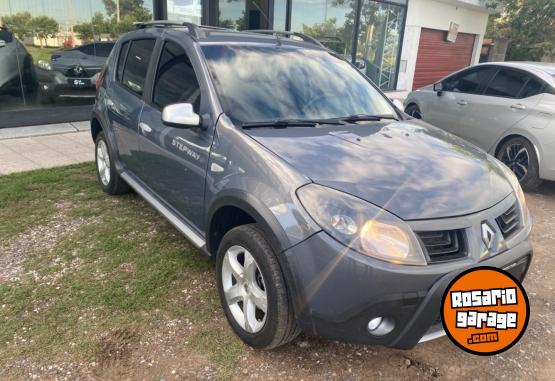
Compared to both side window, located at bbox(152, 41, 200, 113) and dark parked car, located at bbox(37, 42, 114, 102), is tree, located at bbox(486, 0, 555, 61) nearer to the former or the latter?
dark parked car, located at bbox(37, 42, 114, 102)

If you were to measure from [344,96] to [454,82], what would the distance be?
4309 mm

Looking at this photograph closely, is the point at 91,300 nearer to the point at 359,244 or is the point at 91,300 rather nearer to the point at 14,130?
the point at 359,244

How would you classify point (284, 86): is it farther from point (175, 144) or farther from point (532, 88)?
point (532, 88)

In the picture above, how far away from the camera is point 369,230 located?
6.73ft

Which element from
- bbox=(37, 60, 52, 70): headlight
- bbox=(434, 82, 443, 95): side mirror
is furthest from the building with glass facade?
bbox=(434, 82, 443, 95): side mirror

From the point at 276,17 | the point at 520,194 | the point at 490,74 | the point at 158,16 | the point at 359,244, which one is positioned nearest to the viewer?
the point at 359,244

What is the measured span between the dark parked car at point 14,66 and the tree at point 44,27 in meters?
0.34

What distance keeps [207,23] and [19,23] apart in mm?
3951

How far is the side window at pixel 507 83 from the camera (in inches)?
233

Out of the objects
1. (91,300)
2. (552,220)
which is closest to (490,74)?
(552,220)

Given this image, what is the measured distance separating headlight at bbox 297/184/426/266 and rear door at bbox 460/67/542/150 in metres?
4.53

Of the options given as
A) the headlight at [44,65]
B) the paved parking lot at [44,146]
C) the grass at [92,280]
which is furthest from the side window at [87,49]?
the grass at [92,280]

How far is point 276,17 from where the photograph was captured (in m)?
11.3

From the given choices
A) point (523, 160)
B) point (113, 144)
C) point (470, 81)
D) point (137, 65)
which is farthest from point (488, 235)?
point (470, 81)
